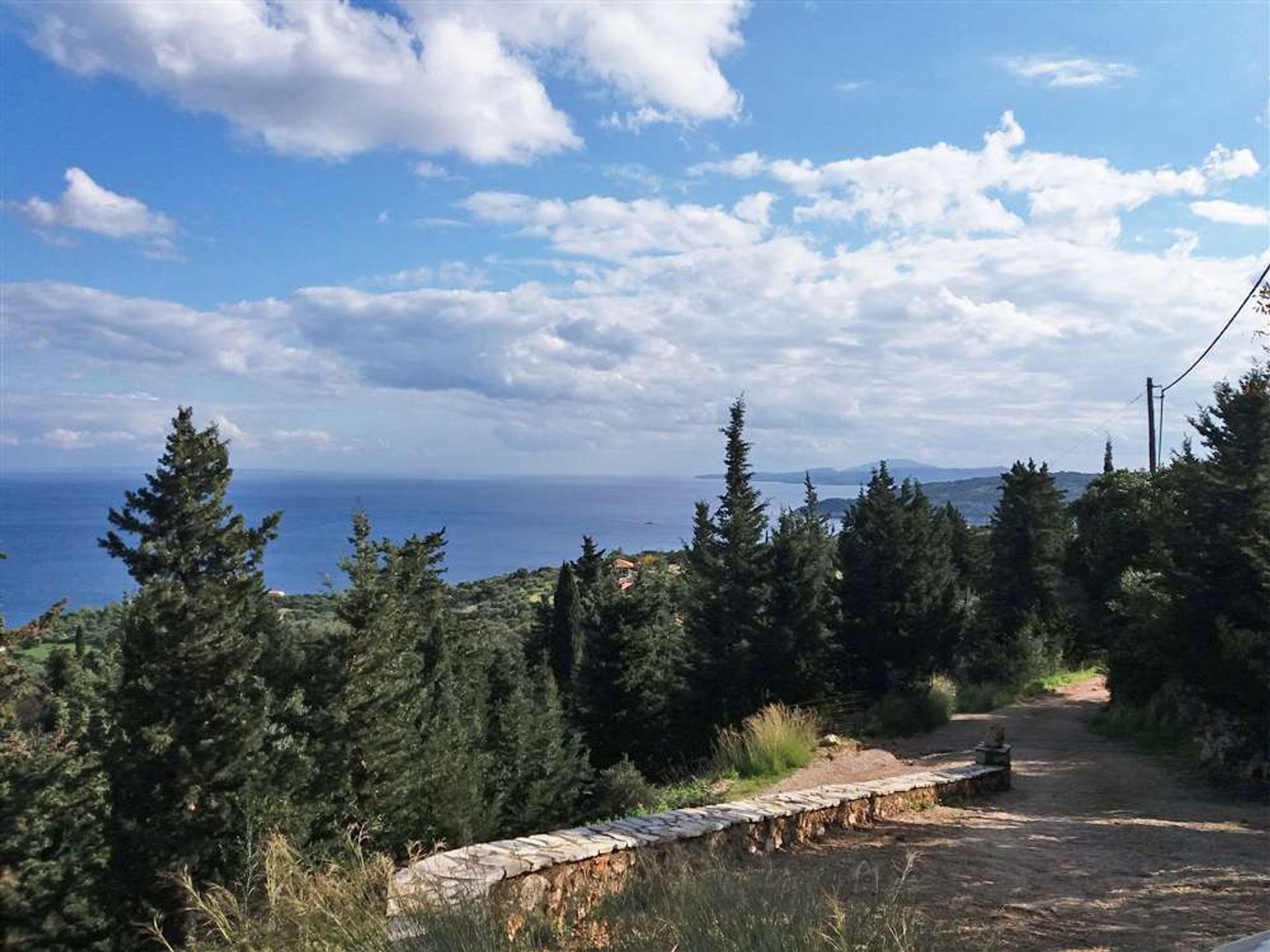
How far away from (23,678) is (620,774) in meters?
10.9

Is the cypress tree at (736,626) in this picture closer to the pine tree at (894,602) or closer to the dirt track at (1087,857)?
the pine tree at (894,602)

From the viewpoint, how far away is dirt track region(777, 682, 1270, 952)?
4.68 metres

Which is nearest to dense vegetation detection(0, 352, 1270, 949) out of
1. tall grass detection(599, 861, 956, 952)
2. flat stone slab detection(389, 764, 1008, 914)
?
flat stone slab detection(389, 764, 1008, 914)

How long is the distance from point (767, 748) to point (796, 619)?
9.43 m

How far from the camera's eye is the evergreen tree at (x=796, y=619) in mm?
20109

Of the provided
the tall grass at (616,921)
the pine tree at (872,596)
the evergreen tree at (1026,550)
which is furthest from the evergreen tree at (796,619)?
the tall grass at (616,921)

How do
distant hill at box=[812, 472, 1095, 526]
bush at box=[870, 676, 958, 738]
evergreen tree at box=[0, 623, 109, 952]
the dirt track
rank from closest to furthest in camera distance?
1. the dirt track
2. evergreen tree at box=[0, 623, 109, 952]
3. bush at box=[870, 676, 958, 738]
4. distant hill at box=[812, 472, 1095, 526]

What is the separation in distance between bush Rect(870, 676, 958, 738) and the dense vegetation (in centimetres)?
8

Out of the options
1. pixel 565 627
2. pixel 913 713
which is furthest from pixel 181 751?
pixel 565 627

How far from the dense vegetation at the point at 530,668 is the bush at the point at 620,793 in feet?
0.34

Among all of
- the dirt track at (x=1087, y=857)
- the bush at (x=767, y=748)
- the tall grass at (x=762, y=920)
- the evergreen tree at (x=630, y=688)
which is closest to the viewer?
the tall grass at (x=762, y=920)

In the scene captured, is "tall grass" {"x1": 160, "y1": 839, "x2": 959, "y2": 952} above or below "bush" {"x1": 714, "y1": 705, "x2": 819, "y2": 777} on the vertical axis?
above

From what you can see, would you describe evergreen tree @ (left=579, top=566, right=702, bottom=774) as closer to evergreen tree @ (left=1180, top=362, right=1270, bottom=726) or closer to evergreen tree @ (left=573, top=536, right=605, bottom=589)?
evergreen tree @ (left=1180, top=362, right=1270, bottom=726)

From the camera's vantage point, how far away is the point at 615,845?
18.7 ft
